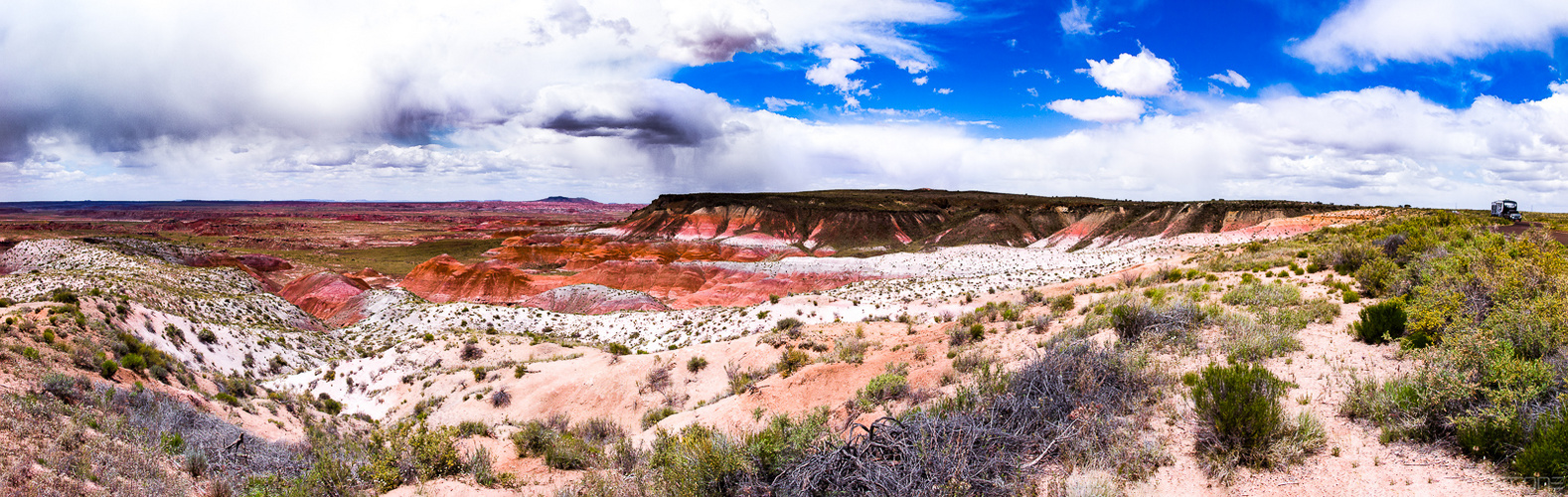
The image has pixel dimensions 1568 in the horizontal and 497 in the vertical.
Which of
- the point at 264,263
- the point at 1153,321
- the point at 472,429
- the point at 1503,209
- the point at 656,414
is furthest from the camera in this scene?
the point at 264,263

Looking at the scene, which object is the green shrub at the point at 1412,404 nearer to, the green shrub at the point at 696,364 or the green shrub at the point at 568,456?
the green shrub at the point at 568,456

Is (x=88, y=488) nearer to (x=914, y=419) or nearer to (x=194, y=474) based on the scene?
(x=194, y=474)

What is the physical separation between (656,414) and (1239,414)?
9.44 metres

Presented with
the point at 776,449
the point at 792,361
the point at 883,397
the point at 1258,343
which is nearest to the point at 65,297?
the point at 792,361

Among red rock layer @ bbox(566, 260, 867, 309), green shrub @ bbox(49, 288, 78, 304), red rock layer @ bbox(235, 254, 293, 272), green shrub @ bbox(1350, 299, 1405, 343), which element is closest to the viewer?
green shrub @ bbox(1350, 299, 1405, 343)

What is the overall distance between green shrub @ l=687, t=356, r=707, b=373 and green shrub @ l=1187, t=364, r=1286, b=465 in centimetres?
1129

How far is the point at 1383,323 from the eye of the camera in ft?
25.1

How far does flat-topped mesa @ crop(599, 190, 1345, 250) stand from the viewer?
56.6 metres

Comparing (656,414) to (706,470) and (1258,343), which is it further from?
(1258,343)

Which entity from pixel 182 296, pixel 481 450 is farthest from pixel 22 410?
pixel 182 296

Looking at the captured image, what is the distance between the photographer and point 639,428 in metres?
12.0

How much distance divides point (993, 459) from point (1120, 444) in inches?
49.9

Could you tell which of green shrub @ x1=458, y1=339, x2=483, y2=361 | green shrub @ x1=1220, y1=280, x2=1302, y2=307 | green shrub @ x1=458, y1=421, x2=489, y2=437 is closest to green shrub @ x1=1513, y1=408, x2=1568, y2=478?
green shrub @ x1=1220, y1=280, x2=1302, y2=307

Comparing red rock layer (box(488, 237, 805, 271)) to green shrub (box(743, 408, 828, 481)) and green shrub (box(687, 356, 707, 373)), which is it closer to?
green shrub (box(687, 356, 707, 373))
